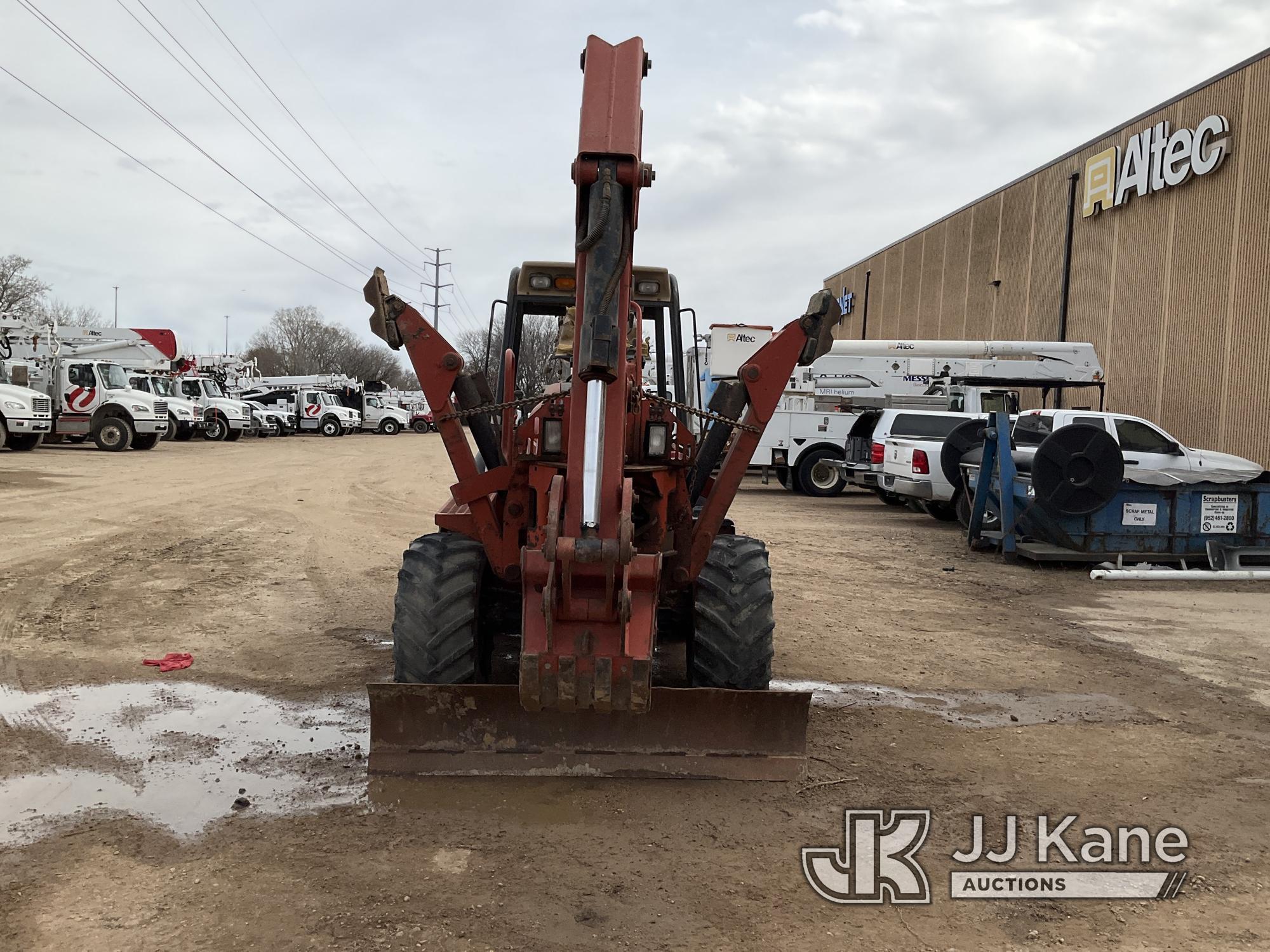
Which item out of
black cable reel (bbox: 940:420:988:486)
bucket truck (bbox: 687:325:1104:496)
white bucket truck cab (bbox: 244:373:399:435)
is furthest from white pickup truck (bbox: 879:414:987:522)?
white bucket truck cab (bbox: 244:373:399:435)

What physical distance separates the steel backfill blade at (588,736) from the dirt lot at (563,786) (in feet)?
0.39

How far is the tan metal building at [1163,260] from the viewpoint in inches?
812

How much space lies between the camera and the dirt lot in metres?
3.42

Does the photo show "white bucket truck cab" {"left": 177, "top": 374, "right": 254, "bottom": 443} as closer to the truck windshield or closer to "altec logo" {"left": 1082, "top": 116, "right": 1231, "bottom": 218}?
the truck windshield

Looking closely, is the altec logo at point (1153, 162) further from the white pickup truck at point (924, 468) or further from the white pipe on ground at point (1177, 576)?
the white pipe on ground at point (1177, 576)

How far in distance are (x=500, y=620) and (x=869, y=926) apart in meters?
2.64

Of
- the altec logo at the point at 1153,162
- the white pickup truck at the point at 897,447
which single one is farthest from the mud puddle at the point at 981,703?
the altec logo at the point at 1153,162

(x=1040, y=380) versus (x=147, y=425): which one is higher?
(x=1040, y=380)

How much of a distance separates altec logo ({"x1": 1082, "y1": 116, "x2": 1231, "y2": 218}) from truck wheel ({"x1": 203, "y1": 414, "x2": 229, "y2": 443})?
2846 cm

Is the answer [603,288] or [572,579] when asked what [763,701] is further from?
[603,288]

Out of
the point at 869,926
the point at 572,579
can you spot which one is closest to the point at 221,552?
the point at 572,579

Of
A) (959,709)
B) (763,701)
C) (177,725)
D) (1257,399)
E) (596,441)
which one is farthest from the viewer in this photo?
(1257,399)

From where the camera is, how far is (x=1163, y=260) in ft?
77.9

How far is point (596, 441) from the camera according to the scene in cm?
411
